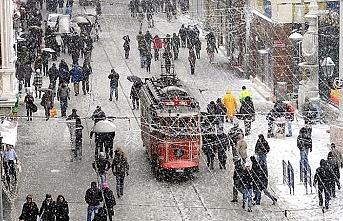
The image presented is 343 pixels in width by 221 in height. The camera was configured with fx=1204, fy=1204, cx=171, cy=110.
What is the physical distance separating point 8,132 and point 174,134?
14.5ft

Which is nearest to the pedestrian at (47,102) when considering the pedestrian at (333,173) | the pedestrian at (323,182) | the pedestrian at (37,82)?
the pedestrian at (37,82)

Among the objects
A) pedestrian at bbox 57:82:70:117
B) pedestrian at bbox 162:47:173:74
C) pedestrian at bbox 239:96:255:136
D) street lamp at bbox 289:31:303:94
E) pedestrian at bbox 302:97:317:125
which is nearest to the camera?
pedestrian at bbox 302:97:317:125

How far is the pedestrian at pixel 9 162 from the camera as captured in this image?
29422 mm

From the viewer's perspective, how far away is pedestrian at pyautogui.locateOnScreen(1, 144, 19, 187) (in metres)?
29.4

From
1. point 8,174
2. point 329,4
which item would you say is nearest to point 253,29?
point 329,4

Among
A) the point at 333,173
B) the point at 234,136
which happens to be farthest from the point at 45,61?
the point at 333,173

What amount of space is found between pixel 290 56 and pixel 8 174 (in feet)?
52.9

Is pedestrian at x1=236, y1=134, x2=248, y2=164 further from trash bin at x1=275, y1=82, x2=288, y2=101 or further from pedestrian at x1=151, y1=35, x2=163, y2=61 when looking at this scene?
pedestrian at x1=151, y1=35, x2=163, y2=61

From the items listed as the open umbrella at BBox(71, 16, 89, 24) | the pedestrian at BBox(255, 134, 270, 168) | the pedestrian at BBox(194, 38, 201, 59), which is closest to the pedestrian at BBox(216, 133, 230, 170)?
the pedestrian at BBox(255, 134, 270, 168)

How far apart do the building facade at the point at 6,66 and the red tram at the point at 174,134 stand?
4.24m

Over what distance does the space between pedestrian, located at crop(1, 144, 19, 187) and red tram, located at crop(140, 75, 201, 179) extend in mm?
3914

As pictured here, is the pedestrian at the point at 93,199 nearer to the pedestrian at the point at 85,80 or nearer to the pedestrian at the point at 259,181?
the pedestrian at the point at 259,181

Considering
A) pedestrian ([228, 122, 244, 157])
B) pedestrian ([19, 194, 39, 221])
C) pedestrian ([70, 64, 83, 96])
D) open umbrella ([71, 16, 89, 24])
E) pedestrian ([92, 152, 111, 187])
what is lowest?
pedestrian ([19, 194, 39, 221])

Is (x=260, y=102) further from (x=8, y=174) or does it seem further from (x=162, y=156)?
(x=8, y=174)
